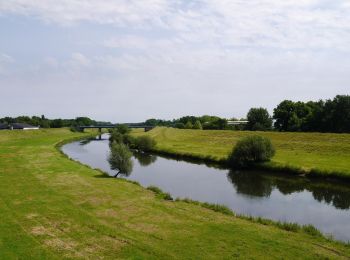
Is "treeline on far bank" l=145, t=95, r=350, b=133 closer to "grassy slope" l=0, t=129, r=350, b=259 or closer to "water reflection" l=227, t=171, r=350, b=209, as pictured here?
"water reflection" l=227, t=171, r=350, b=209

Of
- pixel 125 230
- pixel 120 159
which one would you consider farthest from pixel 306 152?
pixel 125 230

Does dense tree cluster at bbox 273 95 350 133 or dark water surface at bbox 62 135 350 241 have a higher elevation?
dense tree cluster at bbox 273 95 350 133

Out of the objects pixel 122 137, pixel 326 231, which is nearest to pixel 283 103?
pixel 122 137

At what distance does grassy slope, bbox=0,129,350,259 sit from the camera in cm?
1653

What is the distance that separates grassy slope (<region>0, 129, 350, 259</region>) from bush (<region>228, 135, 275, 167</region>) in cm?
2419

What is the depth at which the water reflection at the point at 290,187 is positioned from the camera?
33362 millimetres

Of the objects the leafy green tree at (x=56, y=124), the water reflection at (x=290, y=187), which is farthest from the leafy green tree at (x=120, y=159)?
the leafy green tree at (x=56, y=124)

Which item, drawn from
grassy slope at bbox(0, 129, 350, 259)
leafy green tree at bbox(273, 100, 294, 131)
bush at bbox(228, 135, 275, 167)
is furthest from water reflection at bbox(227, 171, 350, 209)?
leafy green tree at bbox(273, 100, 294, 131)

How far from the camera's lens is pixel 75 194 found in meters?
28.4

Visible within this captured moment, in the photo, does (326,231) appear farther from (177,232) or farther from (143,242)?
(143,242)

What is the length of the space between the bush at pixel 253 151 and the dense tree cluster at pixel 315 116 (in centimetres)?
4020

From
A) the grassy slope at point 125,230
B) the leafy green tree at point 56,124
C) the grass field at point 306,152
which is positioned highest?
the leafy green tree at point 56,124

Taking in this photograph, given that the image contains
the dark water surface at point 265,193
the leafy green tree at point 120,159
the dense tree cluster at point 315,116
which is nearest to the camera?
the dark water surface at point 265,193

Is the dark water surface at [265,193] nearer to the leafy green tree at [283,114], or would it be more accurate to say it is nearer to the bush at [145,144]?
the bush at [145,144]
